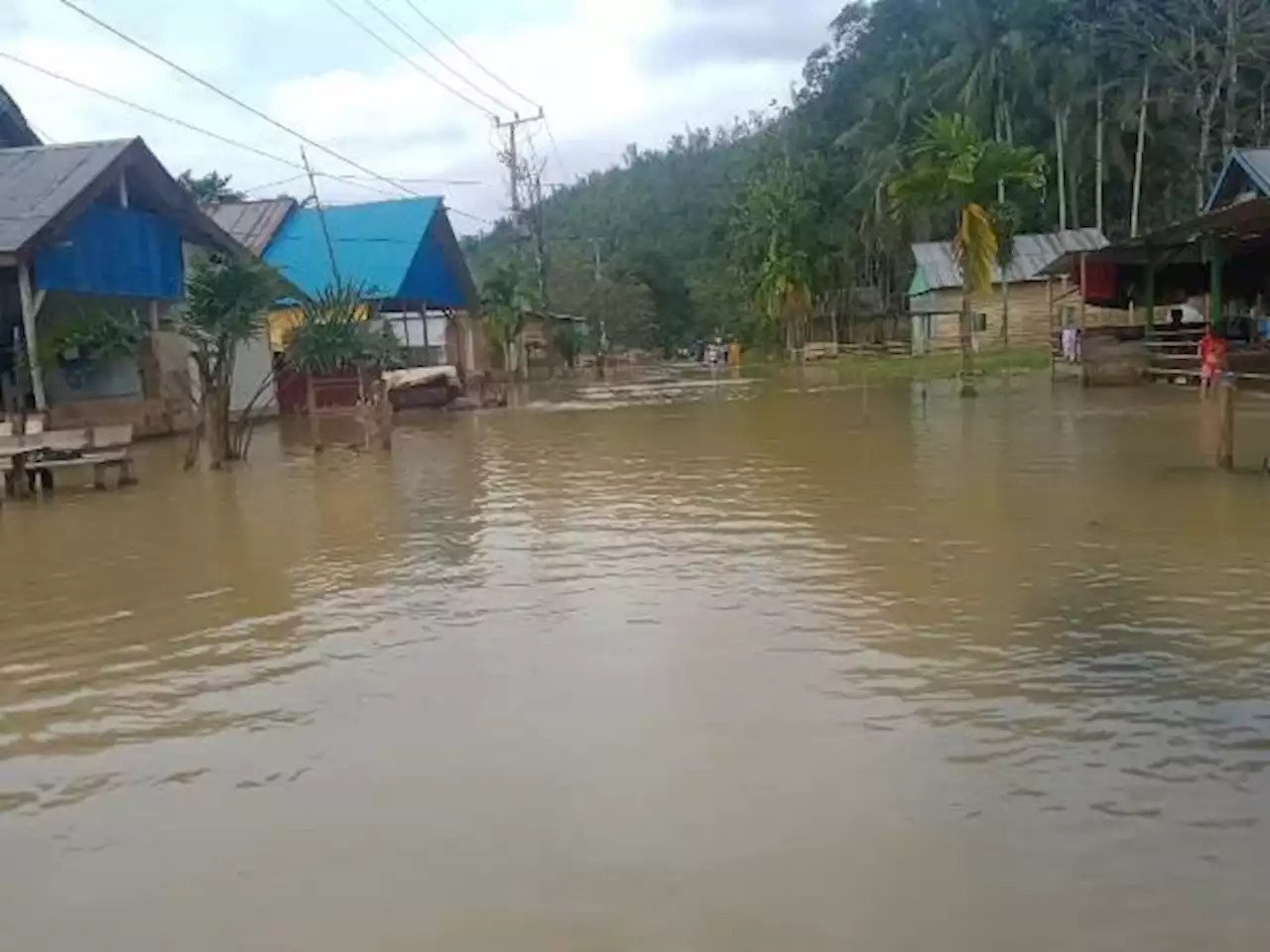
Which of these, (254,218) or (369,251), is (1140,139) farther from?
(254,218)

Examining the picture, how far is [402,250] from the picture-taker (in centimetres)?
3638

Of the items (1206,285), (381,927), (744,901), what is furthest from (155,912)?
(1206,285)

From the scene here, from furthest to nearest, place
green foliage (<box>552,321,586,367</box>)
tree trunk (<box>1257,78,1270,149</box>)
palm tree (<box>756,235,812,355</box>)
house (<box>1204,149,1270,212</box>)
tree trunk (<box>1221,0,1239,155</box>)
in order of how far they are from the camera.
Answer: palm tree (<box>756,235,812,355</box>) < green foliage (<box>552,321,586,367</box>) < tree trunk (<box>1257,78,1270,149</box>) < tree trunk (<box>1221,0,1239,155</box>) < house (<box>1204,149,1270,212</box>)

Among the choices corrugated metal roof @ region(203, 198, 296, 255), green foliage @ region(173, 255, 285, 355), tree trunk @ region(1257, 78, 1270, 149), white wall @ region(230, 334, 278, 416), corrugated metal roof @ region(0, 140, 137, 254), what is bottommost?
white wall @ region(230, 334, 278, 416)

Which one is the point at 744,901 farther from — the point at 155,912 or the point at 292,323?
the point at 292,323

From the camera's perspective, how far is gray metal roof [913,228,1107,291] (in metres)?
46.9

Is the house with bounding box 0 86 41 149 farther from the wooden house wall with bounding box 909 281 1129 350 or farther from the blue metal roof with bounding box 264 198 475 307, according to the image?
the wooden house wall with bounding box 909 281 1129 350

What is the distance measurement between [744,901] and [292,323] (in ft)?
103

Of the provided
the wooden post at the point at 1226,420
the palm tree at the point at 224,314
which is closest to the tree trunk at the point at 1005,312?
the palm tree at the point at 224,314

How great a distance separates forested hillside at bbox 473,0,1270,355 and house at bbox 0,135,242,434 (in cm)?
2327

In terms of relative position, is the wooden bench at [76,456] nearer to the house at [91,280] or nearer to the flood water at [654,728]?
the flood water at [654,728]

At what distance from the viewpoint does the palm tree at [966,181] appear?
26328 mm

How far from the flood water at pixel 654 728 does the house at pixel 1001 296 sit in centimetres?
3640

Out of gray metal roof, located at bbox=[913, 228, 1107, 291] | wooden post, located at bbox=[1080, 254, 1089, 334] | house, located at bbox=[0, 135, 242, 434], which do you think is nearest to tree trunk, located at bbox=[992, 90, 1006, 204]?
gray metal roof, located at bbox=[913, 228, 1107, 291]
